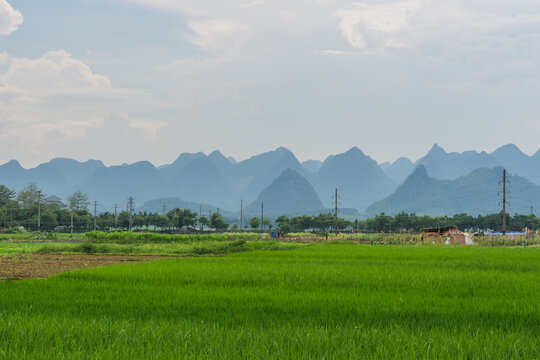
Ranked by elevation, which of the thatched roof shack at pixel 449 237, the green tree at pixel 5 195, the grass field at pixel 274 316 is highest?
the green tree at pixel 5 195

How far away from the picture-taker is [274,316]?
791 cm

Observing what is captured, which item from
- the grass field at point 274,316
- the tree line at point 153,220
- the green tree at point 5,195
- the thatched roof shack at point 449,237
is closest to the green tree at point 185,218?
the tree line at point 153,220

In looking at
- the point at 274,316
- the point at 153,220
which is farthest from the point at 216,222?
the point at 274,316

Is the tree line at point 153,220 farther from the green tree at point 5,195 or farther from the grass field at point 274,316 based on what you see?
the grass field at point 274,316

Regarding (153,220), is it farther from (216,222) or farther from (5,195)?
(5,195)

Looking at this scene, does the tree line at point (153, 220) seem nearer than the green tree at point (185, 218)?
Yes

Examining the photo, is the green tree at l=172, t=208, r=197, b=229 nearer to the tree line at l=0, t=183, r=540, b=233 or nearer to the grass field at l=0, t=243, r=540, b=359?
the tree line at l=0, t=183, r=540, b=233

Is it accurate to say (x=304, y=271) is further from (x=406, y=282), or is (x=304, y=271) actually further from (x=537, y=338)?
(x=537, y=338)

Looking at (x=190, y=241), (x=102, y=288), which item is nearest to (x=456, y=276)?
(x=102, y=288)

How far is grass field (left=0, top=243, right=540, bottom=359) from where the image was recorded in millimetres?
5754

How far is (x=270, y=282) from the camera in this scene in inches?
503

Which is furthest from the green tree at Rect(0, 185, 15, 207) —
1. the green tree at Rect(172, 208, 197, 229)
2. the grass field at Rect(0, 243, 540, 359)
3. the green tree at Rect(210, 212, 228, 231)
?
the grass field at Rect(0, 243, 540, 359)

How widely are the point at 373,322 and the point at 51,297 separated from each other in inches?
280

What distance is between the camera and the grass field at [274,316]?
5.75 metres
